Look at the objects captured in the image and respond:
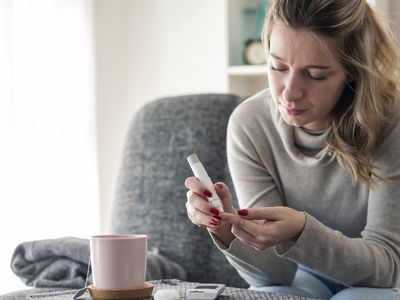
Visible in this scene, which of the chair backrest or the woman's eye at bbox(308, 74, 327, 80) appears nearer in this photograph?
the woman's eye at bbox(308, 74, 327, 80)

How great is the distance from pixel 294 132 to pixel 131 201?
0.59m

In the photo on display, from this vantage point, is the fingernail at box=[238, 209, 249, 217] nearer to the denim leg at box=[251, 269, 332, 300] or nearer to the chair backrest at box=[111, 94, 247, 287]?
the denim leg at box=[251, 269, 332, 300]

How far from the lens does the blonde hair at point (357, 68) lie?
5.34 ft

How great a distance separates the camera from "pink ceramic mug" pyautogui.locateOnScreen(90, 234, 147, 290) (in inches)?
50.7

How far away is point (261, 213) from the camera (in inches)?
56.8

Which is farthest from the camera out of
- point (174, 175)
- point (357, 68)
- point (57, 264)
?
point (174, 175)

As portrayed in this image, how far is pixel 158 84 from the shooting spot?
10.6 feet

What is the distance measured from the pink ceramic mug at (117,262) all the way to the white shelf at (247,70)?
61.4 inches

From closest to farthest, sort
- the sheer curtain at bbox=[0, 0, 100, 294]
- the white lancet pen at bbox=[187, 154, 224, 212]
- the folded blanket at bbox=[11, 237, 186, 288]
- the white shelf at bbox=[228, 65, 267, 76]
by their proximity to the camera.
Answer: the white lancet pen at bbox=[187, 154, 224, 212] → the folded blanket at bbox=[11, 237, 186, 288] → the sheer curtain at bbox=[0, 0, 100, 294] → the white shelf at bbox=[228, 65, 267, 76]

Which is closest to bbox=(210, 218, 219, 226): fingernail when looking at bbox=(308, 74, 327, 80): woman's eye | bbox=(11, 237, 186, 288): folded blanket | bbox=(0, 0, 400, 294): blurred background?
bbox=(308, 74, 327, 80): woman's eye

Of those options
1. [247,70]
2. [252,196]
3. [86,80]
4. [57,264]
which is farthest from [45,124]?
[252,196]

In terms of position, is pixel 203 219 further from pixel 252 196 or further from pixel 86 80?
pixel 86 80

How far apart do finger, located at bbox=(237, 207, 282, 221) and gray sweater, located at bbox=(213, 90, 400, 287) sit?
10cm

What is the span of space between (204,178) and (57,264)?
2.25 feet
